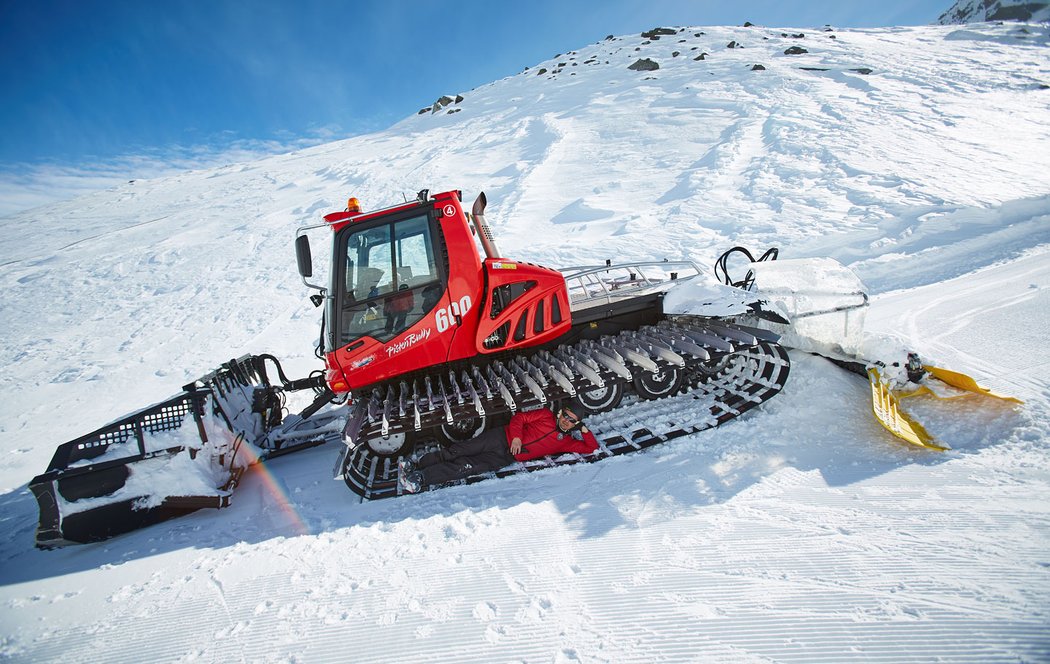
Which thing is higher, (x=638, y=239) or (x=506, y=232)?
(x=506, y=232)

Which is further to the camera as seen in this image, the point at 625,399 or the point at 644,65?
the point at 644,65

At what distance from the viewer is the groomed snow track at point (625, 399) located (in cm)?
408

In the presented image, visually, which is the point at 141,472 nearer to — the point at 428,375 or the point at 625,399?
the point at 428,375

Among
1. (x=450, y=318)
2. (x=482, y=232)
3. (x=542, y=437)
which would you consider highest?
(x=482, y=232)

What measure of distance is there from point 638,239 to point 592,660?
10.3 metres

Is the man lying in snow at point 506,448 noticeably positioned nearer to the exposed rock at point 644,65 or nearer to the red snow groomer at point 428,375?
the red snow groomer at point 428,375

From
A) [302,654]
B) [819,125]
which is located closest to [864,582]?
[302,654]

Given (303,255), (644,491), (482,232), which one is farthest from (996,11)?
(303,255)

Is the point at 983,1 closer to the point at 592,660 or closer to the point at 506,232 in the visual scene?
the point at 506,232

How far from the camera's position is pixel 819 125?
16.5 meters

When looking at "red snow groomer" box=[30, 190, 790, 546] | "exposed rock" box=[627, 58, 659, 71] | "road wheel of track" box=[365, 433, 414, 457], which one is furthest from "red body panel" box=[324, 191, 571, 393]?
"exposed rock" box=[627, 58, 659, 71]

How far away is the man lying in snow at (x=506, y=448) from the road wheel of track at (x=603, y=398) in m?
0.52

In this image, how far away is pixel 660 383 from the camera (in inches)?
197

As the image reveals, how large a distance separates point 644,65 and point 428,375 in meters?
32.5
